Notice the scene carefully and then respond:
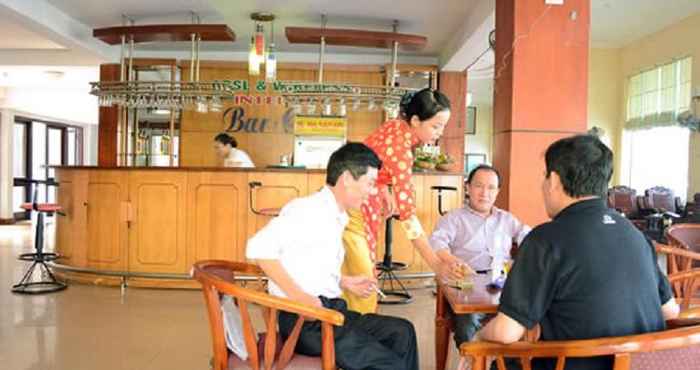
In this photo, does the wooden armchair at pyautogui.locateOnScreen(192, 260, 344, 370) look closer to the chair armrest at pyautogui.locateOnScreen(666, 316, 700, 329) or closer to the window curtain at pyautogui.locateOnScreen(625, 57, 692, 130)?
the chair armrest at pyautogui.locateOnScreen(666, 316, 700, 329)

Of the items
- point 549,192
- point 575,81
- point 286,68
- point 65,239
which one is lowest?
point 65,239

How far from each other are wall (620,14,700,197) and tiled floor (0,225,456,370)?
6036 millimetres

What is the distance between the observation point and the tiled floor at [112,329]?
3463 millimetres

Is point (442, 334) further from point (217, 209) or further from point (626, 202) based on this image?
point (626, 202)

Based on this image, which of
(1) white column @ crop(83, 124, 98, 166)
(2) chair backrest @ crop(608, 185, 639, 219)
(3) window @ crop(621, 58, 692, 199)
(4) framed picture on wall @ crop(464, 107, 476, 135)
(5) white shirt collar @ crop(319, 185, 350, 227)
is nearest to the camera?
(5) white shirt collar @ crop(319, 185, 350, 227)

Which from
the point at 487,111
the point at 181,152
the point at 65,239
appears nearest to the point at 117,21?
the point at 181,152

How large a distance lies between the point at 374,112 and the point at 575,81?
5.07 m

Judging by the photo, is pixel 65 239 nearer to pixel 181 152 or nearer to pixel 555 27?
pixel 181 152

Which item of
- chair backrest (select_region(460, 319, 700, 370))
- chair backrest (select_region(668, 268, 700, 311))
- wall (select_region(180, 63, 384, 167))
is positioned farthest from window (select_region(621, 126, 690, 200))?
chair backrest (select_region(460, 319, 700, 370))

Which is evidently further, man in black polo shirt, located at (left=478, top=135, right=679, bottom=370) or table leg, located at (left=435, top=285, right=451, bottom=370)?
table leg, located at (left=435, top=285, right=451, bottom=370)

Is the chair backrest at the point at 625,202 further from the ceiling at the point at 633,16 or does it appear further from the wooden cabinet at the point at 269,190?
the wooden cabinet at the point at 269,190

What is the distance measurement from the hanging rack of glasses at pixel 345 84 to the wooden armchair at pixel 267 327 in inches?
198

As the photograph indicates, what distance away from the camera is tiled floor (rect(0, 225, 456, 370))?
11.4ft

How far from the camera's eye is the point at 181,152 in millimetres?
8648
